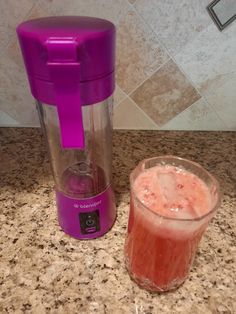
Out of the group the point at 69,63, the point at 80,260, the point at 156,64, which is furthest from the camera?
the point at 156,64

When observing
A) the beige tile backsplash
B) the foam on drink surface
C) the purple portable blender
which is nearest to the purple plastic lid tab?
the purple portable blender

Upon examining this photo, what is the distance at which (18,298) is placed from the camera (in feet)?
1.36

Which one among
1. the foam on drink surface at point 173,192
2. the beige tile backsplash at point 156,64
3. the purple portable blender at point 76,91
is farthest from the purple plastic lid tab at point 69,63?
the beige tile backsplash at point 156,64

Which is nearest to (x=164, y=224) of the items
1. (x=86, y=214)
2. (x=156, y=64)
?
(x=86, y=214)

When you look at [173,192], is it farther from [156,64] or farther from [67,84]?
[156,64]

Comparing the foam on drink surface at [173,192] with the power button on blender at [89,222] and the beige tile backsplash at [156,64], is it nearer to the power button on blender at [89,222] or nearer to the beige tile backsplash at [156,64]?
the power button on blender at [89,222]

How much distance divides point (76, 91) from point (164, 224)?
184mm

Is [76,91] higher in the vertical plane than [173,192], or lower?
higher

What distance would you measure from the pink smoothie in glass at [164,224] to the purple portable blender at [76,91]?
0.08 m

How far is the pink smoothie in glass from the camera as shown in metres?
0.37

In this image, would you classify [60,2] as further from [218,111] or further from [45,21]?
[218,111]

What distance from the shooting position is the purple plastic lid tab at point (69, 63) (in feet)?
1.03

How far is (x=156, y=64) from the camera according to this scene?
0.63 meters

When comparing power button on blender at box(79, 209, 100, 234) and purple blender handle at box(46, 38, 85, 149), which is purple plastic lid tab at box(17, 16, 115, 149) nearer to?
purple blender handle at box(46, 38, 85, 149)
